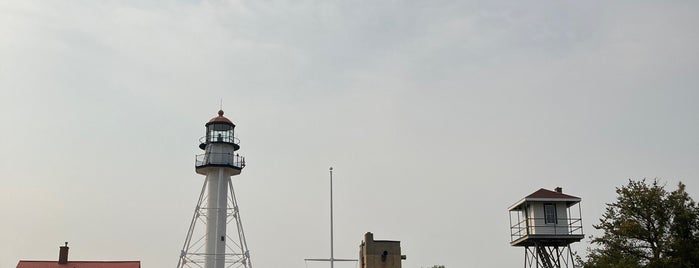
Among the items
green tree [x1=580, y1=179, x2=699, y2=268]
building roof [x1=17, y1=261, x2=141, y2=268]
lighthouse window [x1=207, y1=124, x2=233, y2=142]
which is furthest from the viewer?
lighthouse window [x1=207, y1=124, x2=233, y2=142]

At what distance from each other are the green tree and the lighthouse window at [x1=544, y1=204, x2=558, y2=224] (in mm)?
6413

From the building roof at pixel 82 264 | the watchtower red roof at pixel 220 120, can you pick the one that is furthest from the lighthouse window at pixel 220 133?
the building roof at pixel 82 264

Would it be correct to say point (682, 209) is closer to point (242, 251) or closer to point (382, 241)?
point (382, 241)

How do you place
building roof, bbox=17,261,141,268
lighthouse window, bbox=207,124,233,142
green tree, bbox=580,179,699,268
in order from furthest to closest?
lighthouse window, bbox=207,124,233,142, building roof, bbox=17,261,141,268, green tree, bbox=580,179,699,268

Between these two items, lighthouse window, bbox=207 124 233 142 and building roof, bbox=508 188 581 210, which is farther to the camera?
lighthouse window, bbox=207 124 233 142

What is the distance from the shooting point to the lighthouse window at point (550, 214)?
5109cm

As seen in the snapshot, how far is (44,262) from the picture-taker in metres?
54.2

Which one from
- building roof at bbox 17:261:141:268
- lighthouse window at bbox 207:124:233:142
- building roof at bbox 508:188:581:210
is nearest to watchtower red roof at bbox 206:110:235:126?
lighthouse window at bbox 207:124:233:142

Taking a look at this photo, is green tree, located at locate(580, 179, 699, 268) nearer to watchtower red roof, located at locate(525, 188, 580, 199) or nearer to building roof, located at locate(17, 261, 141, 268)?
watchtower red roof, located at locate(525, 188, 580, 199)

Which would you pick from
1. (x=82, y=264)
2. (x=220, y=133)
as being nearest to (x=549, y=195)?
(x=220, y=133)

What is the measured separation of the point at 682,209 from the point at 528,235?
1026 cm

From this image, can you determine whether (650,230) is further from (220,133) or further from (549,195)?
(220,133)

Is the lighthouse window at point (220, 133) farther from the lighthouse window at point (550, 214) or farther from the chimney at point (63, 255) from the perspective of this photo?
the lighthouse window at point (550, 214)

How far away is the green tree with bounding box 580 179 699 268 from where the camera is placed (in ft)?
138
